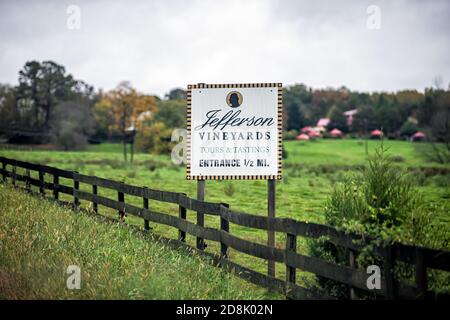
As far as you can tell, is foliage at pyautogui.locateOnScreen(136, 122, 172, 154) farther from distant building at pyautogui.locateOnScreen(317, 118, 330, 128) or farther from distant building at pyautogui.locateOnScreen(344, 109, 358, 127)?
distant building at pyautogui.locateOnScreen(344, 109, 358, 127)

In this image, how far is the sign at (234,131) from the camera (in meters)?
11.3

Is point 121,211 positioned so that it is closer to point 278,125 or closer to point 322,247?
point 278,125

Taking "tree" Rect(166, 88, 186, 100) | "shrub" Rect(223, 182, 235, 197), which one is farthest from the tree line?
"shrub" Rect(223, 182, 235, 197)

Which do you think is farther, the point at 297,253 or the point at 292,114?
the point at 292,114

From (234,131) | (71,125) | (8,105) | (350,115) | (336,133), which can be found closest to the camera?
(234,131)

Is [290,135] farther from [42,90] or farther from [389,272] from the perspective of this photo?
[389,272]

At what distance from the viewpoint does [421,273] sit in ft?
20.9

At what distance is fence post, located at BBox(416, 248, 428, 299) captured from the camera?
6355 mm

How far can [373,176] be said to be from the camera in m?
8.60

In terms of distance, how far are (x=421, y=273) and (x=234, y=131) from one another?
18.6ft

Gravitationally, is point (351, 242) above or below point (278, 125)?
below

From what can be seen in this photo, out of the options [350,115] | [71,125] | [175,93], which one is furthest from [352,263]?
[175,93]
